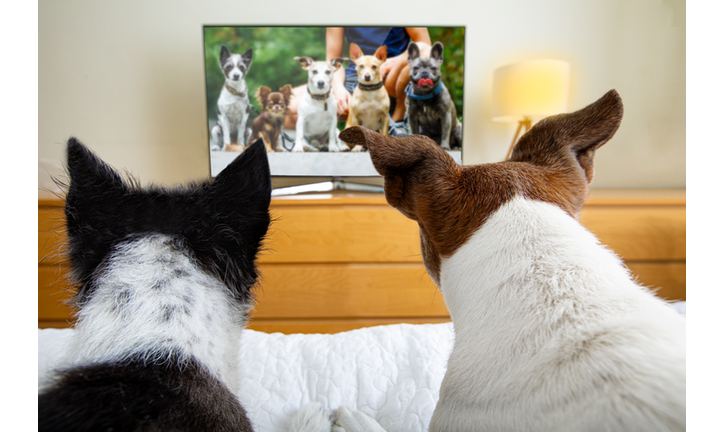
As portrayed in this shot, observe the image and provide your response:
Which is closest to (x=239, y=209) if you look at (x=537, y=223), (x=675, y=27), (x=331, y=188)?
(x=537, y=223)

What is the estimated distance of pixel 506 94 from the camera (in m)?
2.02

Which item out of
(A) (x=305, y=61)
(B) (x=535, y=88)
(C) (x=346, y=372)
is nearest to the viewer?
(C) (x=346, y=372)

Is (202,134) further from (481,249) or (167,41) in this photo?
(481,249)

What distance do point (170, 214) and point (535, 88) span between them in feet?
6.38

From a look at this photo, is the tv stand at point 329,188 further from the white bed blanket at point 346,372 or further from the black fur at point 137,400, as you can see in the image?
the black fur at point 137,400

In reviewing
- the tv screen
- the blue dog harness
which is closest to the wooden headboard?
the tv screen

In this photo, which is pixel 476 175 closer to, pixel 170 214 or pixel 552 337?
pixel 552 337

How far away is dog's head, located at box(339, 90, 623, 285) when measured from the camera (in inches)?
20.5

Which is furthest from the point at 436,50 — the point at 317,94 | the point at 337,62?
the point at 317,94

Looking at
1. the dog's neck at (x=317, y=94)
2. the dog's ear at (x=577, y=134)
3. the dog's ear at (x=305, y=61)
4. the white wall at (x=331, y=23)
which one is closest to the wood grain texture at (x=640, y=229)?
the white wall at (x=331, y=23)

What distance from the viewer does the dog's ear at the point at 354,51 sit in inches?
80.0

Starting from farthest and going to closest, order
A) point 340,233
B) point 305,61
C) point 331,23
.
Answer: point 331,23 < point 305,61 < point 340,233

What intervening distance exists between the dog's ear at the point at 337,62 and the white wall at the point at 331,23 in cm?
40

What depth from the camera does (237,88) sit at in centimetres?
204
